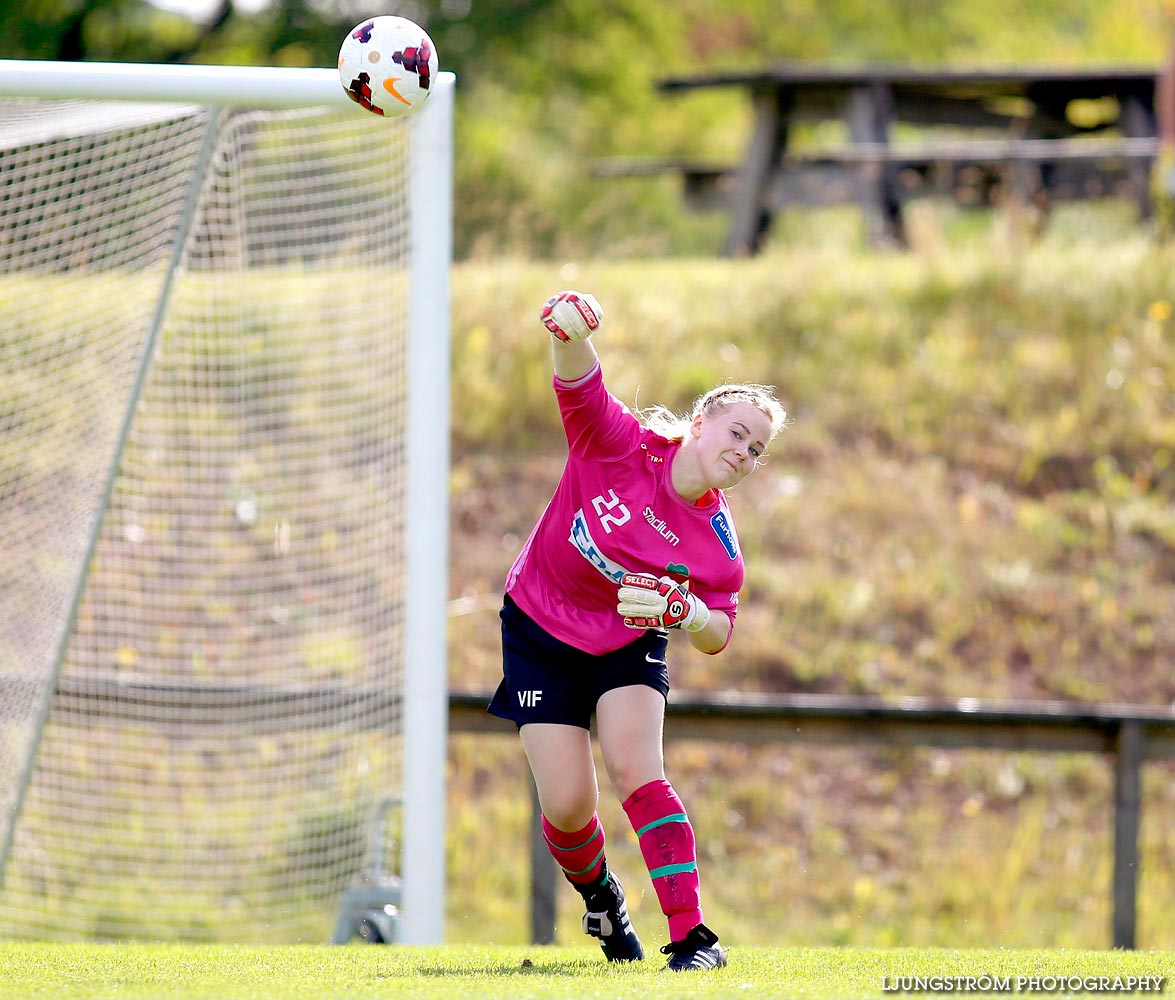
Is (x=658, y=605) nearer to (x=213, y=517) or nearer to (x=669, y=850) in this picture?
(x=669, y=850)

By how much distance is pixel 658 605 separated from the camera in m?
3.58

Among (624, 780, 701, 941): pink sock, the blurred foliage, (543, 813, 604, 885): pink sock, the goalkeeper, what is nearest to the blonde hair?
the goalkeeper

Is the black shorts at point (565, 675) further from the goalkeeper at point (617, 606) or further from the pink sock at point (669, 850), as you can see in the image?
the pink sock at point (669, 850)

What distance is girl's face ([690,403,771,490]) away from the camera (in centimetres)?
374

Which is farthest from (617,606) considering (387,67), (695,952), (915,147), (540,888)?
(915,147)

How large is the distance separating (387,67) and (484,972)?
8.08 ft

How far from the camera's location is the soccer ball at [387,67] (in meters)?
4.24

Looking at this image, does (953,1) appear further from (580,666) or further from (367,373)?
(580,666)

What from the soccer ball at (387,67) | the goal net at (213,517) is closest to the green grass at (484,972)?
the goal net at (213,517)

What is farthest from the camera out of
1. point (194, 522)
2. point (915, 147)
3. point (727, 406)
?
point (915, 147)

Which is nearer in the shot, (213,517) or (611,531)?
(611,531)

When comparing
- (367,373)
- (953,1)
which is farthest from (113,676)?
(953,1)

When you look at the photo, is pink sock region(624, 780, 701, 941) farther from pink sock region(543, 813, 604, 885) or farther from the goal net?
the goal net

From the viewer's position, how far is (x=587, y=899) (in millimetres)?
4035
